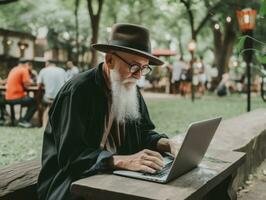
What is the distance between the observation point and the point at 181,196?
2297mm

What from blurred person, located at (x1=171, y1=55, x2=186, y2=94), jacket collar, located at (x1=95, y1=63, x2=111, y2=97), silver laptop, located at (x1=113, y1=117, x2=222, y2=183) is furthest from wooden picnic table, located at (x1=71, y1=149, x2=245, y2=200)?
blurred person, located at (x1=171, y1=55, x2=186, y2=94)

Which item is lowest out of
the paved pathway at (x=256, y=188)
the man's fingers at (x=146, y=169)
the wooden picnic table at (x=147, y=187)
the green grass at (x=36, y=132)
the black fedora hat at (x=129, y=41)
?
the paved pathway at (x=256, y=188)

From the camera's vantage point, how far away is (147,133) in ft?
11.6

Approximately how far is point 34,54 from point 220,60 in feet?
46.4

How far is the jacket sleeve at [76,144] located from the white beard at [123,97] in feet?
0.80

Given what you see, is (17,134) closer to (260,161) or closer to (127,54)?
(260,161)

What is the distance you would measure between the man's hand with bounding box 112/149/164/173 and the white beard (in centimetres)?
52

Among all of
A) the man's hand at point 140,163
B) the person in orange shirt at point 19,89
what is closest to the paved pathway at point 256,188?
the man's hand at point 140,163

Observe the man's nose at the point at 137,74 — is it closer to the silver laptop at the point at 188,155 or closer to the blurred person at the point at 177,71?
the silver laptop at the point at 188,155

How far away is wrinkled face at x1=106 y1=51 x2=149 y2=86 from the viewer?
3053 millimetres

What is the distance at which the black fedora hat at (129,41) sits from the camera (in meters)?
3.03

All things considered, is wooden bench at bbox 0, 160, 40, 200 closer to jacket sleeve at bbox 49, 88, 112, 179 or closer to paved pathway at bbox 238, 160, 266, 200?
jacket sleeve at bbox 49, 88, 112, 179

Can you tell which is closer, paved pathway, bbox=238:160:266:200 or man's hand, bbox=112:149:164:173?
man's hand, bbox=112:149:164:173

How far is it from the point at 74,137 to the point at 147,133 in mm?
903
